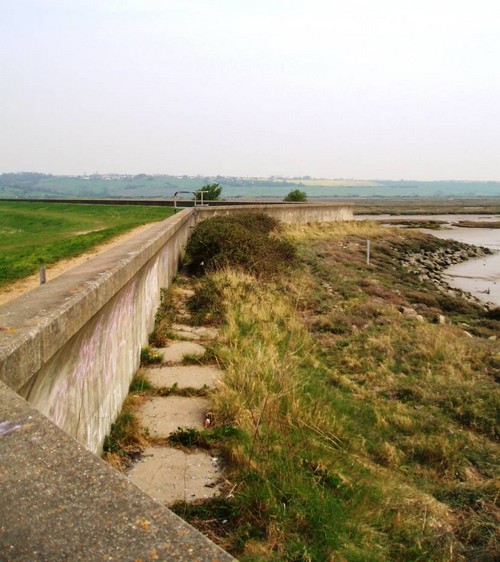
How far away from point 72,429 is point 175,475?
35.8 inches

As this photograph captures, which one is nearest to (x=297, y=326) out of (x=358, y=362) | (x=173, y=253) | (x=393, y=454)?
(x=358, y=362)

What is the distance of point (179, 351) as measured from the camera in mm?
7680

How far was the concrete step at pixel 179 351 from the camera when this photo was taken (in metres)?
7.36

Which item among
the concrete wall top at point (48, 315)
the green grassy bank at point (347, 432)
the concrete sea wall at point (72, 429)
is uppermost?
the concrete wall top at point (48, 315)

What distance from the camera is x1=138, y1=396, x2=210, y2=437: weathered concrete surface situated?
5.21 metres

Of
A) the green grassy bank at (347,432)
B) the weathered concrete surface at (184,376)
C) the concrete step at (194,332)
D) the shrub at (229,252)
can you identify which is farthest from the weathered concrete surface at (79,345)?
the shrub at (229,252)

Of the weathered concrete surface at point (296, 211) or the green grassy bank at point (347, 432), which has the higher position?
the weathered concrete surface at point (296, 211)

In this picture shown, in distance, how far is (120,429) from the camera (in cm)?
497

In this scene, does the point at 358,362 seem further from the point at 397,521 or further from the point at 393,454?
the point at 397,521

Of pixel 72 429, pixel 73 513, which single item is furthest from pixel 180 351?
pixel 73 513

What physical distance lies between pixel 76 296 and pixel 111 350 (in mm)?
1435

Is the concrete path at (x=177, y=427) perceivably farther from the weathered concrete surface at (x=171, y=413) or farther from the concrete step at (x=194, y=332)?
the concrete step at (x=194, y=332)

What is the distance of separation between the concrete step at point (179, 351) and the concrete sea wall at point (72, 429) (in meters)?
1.11

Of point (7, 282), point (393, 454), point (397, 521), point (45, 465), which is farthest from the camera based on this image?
point (7, 282)
